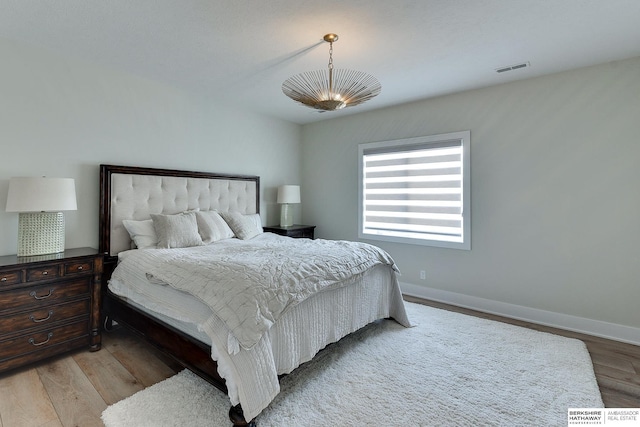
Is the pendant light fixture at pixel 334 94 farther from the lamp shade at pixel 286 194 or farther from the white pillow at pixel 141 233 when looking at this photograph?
the lamp shade at pixel 286 194

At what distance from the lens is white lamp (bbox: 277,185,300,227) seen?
462 cm

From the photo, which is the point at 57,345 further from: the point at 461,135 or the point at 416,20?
the point at 461,135

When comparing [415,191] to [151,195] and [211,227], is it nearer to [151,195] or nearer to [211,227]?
[211,227]

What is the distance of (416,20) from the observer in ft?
7.22

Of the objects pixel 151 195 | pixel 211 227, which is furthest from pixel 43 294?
pixel 211 227

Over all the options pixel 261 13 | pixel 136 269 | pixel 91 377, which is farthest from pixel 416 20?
pixel 91 377

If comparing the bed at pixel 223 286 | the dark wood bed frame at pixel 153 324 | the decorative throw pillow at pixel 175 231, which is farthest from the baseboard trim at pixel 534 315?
the dark wood bed frame at pixel 153 324

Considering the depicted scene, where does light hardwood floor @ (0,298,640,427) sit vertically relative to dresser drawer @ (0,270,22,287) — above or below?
below

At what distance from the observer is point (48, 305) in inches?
91.9

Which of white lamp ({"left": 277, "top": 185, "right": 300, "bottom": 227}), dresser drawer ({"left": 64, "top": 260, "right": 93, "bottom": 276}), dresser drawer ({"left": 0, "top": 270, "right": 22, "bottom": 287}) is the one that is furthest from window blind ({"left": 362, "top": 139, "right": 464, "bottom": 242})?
dresser drawer ({"left": 0, "top": 270, "right": 22, "bottom": 287})

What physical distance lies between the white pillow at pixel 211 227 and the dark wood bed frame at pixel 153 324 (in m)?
0.57

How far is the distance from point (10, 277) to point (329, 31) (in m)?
2.95

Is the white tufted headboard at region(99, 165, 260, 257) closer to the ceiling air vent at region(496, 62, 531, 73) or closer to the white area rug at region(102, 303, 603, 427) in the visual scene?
the white area rug at region(102, 303, 603, 427)

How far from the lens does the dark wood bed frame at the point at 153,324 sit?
70.4 inches
